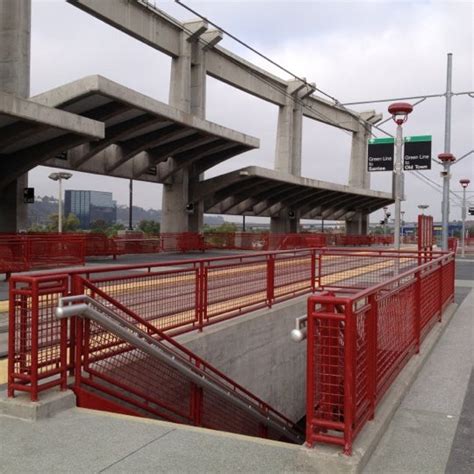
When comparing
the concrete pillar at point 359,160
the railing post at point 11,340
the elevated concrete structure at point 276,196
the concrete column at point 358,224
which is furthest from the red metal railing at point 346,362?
the concrete column at point 358,224

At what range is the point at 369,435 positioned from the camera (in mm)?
3934

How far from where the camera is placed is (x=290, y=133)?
44.3m

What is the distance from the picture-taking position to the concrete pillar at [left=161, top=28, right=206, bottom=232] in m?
30.9

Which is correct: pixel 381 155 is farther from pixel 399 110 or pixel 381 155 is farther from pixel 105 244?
pixel 105 244

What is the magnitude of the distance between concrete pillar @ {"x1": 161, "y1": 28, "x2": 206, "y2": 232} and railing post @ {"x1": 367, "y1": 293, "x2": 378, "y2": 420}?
2803cm

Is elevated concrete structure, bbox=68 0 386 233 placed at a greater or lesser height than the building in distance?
greater

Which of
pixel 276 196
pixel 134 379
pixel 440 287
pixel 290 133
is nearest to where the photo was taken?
pixel 134 379

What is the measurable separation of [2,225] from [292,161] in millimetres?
28057

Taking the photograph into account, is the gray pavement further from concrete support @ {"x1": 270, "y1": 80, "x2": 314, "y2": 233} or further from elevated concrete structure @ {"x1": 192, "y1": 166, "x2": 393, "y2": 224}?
concrete support @ {"x1": 270, "y1": 80, "x2": 314, "y2": 233}

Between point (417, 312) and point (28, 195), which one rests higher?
point (28, 195)

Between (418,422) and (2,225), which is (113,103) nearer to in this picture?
(2,225)

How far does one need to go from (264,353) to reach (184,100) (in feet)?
77.7

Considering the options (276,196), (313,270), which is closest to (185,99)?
(276,196)

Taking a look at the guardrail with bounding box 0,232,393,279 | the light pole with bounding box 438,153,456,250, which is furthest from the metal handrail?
the light pole with bounding box 438,153,456,250
